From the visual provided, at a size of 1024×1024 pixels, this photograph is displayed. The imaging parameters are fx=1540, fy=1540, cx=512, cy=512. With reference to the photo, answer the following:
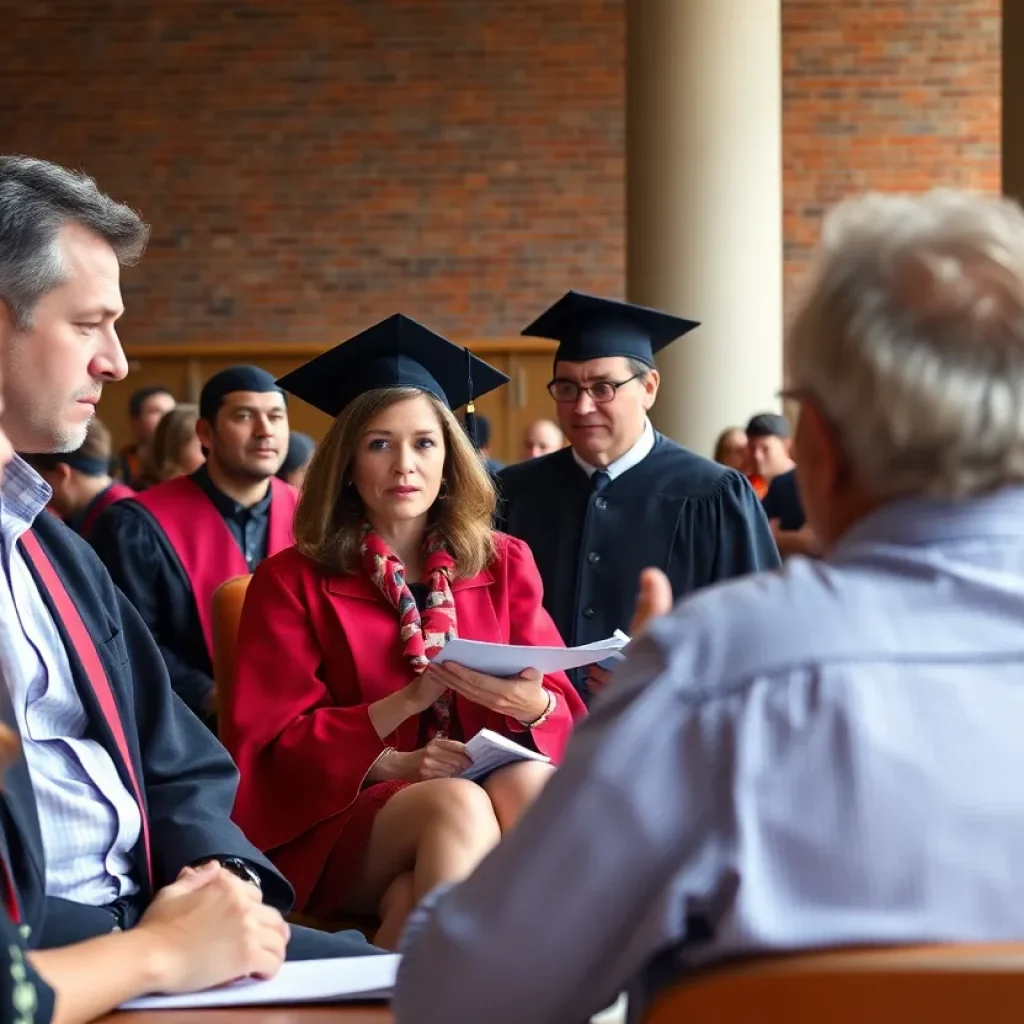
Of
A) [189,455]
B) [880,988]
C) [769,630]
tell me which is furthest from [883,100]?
[880,988]

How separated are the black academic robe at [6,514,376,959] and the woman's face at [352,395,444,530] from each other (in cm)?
101

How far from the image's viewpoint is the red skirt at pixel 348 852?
2.98 metres

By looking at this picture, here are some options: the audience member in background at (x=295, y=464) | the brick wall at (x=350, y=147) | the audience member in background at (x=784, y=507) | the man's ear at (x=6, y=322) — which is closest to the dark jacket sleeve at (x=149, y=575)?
the audience member in background at (x=295, y=464)

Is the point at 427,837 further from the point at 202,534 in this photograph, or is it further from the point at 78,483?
the point at 78,483

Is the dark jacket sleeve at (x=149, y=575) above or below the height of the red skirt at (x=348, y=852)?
above

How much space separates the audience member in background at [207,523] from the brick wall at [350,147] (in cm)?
658

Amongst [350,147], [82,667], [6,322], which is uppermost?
[350,147]

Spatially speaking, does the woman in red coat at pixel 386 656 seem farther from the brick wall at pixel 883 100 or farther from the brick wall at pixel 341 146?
the brick wall at pixel 883 100

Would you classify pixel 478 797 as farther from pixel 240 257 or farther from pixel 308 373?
pixel 240 257

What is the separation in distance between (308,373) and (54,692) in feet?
5.14

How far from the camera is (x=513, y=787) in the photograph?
2861 millimetres

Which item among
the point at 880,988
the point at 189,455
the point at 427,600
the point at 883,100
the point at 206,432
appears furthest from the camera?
the point at 883,100

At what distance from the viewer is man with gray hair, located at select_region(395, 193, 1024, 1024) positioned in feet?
3.78

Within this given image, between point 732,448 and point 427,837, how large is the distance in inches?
178
